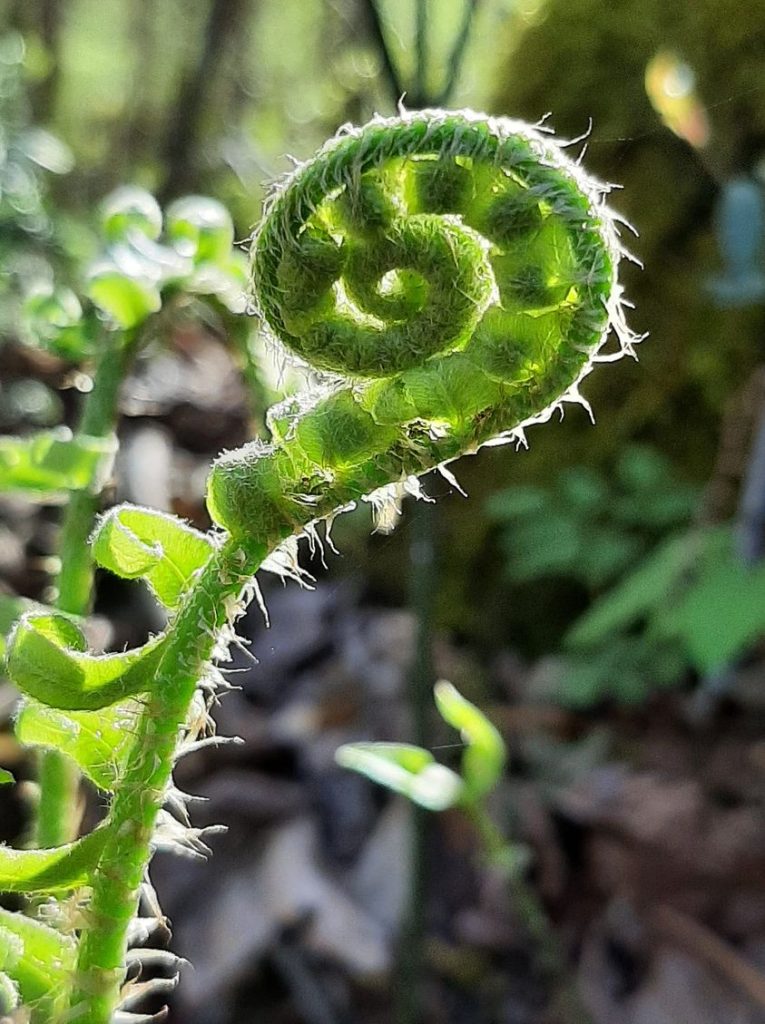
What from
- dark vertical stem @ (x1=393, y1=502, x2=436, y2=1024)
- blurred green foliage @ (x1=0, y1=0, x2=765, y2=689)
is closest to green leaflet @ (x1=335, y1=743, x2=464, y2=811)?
dark vertical stem @ (x1=393, y1=502, x2=436, y2=1024)

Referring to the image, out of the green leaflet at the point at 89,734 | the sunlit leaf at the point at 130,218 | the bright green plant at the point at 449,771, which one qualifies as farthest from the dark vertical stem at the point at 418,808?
the green leaflet at the point at 89,734

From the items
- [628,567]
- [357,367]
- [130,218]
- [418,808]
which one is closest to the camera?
[357,367]

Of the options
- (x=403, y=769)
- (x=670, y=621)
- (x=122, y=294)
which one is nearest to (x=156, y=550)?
(x=122, y=294)

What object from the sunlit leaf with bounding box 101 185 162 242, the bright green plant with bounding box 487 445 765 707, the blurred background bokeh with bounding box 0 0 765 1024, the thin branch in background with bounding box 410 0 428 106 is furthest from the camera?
the bright green plant with bounding box 487 445 765 707

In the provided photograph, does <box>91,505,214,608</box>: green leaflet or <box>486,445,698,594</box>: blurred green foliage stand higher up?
<box>486,445,698,594</box>: blurred green foliage

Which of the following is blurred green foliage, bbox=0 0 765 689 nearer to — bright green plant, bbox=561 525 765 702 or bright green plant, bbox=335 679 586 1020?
bright green plant, bbox=561 525 765 702

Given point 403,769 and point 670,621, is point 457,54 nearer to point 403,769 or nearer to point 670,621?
point 403,769

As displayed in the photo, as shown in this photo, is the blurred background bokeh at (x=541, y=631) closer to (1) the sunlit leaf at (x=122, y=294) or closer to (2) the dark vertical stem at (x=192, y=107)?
(1) the sunlit leaf at (x=122, y=294)
